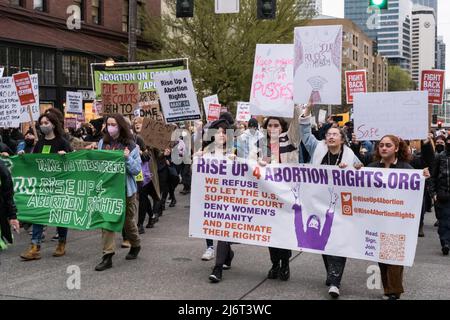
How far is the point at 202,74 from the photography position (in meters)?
29.3

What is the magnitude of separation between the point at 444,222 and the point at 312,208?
300 cm

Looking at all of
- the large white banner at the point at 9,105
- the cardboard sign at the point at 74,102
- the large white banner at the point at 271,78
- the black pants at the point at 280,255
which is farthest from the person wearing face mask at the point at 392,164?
the cardboard sign at the point at 74,102

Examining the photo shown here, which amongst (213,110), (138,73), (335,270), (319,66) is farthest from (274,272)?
(213,110)

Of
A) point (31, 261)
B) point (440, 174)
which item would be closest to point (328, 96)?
point (440, 174)

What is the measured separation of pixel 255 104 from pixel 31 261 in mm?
3430

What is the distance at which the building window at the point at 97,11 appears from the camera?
2952 cm

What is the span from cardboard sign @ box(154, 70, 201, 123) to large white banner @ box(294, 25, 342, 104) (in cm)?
369

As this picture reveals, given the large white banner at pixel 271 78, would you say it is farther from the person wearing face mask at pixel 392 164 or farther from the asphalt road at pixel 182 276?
the asphalt road at pixel 182 276

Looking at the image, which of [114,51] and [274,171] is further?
[114,51]

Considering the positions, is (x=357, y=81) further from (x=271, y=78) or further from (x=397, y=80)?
(x=397, y=80)

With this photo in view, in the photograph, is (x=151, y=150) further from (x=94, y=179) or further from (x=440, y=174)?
(x=440, y=174)

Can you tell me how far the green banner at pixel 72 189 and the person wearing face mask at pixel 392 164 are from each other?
10.1ft

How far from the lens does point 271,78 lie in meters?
6.91

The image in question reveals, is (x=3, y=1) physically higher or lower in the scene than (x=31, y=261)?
higher
